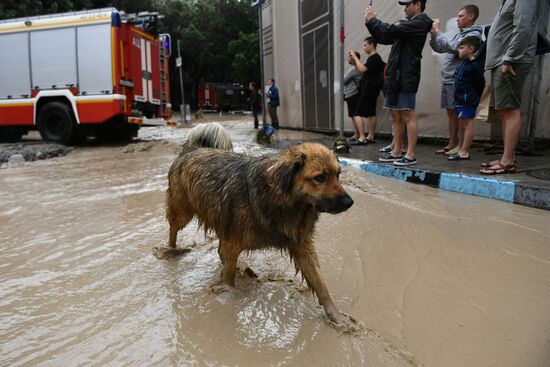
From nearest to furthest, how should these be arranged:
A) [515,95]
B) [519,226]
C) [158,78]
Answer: [519,226] → [515,95] → [158,78]

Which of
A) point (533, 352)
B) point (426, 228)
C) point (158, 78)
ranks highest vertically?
point (158, 78)

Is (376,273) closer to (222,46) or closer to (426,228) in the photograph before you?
(426,228)

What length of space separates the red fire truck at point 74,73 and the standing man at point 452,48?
7.80 metres

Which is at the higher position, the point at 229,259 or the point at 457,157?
the point at 457,157

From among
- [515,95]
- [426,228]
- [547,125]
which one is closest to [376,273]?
[426,228]

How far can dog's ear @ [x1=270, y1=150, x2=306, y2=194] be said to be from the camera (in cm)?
231

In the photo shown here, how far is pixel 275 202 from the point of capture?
2.38 m

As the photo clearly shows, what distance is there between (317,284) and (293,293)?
0.33 metres

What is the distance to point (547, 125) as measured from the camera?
6262mm

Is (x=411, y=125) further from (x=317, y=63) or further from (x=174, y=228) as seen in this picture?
(x=317, y=63)

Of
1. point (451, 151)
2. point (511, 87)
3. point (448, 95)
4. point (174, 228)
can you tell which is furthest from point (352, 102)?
point (174, 228)

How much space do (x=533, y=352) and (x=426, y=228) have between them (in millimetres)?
1770

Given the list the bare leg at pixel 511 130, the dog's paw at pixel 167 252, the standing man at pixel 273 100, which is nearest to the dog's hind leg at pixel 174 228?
the dog's paw at pixel 167 252

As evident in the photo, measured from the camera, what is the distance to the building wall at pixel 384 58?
265 inches
